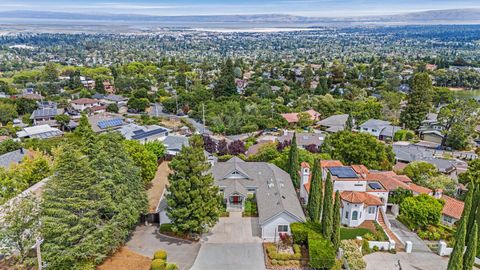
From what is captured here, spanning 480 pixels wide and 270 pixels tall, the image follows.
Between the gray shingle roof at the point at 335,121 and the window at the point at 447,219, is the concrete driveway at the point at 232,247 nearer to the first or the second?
the window at the point at 447,219

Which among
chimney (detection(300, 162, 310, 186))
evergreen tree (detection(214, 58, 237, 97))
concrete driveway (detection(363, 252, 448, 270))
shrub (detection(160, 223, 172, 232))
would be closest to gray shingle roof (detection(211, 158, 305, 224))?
chimney (detection(300, 162, 310, 186))

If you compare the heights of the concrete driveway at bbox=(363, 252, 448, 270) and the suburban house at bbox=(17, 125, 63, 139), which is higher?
the suburban house at bbox=(17, 125, 63, 139)

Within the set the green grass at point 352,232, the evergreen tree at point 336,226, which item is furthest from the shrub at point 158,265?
the green grass at point 352,232

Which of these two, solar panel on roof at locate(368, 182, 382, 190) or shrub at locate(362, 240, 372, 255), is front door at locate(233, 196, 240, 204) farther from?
solar panel on roof at locate(368, 182, 382, 190)

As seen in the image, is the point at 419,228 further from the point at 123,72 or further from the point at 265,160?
the point at 123,72

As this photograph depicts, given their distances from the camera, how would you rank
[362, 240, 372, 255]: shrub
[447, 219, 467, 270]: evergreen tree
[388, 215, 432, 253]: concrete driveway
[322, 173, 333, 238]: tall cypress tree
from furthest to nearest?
[388, 215, 432, 253]: concrete driveway → [362, 240, 372, 255]: shrub → [322, 173, 333, 238]: tall cypress tree → [447, 219, 467, 270]: evergreen tree

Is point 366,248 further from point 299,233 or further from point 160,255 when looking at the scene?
point 160,255
